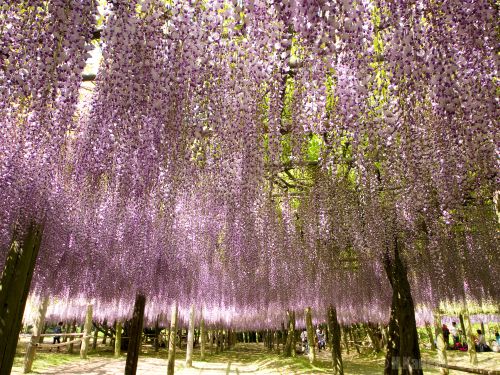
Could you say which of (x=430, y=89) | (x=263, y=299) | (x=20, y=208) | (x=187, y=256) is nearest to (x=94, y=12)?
(x=430, y=89)

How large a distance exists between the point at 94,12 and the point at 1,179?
370 centimetres

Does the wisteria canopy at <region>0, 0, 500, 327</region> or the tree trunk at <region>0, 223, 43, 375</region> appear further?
the tree trunk at <region>0, 223, 43, 375</region>

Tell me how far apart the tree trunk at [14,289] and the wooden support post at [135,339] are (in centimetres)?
454

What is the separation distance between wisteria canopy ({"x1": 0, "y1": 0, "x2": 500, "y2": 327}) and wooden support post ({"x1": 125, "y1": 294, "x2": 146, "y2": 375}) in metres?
0.60

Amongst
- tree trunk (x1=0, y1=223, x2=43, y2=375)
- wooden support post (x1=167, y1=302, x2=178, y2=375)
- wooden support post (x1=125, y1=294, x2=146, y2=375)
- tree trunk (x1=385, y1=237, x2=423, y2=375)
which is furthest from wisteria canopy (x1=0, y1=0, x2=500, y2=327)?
wooden support post (x1=167, y1=302, x2=178, y2=375)

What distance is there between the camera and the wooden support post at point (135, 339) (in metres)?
8.78

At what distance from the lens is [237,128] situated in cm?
432

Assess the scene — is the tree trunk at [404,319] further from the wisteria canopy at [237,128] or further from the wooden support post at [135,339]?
the wooden support post at [135,339]

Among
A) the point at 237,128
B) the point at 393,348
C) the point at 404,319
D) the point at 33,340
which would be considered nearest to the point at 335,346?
the point at 393,348

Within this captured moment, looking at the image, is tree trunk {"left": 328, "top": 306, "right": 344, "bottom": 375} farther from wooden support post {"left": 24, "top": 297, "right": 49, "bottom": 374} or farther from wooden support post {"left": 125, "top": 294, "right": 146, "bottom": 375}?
wooden support post {"left": 24, "top": 297, "right": 49, "bottom": 374}

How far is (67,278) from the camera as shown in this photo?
9.26m

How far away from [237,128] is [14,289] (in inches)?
128

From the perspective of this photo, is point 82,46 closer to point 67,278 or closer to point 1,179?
point 1,179

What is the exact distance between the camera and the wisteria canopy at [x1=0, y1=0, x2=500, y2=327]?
288 centimetres
